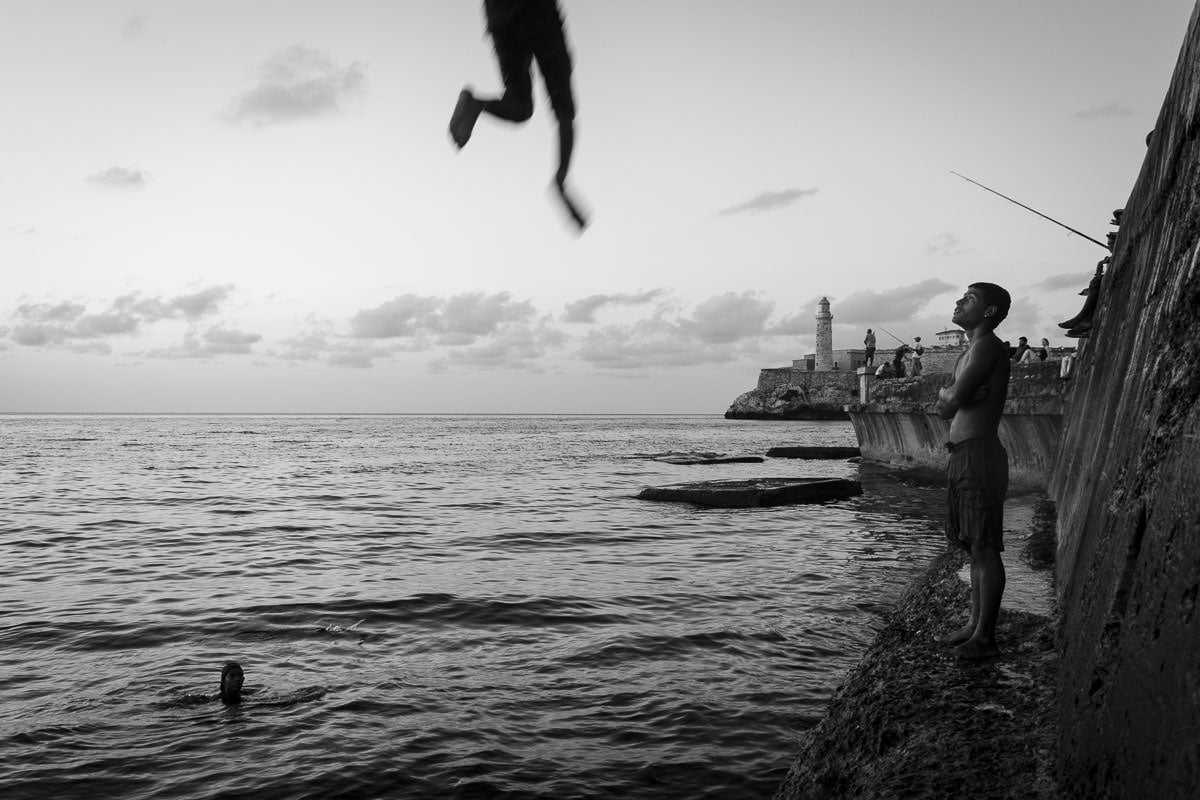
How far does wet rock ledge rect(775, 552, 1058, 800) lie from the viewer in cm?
342

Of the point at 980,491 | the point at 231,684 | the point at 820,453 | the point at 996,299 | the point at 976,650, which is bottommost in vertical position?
the point at 231,684

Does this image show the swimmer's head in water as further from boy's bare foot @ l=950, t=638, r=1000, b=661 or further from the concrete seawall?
boy's bare foot @ l=950, t=638, r=1000, b=661

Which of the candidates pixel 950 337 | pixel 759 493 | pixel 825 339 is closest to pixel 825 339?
pixel 825 339

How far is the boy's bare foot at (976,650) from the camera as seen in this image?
471 centimetres

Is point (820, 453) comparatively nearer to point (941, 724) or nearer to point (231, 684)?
point (231, 684)

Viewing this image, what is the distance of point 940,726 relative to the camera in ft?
12.9

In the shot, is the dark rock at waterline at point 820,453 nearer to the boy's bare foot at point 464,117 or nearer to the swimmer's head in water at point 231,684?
the swimmer's head in water at point 231,684

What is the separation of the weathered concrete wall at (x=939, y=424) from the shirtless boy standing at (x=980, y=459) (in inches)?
63.6

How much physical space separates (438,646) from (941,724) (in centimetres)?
599

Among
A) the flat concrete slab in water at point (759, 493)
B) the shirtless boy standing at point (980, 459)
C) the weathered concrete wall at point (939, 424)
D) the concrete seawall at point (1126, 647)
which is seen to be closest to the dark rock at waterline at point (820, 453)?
the weathered concrete wall at point (939, 424)

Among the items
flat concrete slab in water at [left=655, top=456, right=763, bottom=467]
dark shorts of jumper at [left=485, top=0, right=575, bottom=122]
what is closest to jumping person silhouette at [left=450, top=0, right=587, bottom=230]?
dark shorts of jumper at [left=485, top=0, right=575, bottom=122]

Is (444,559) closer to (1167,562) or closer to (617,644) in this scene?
(617,644)

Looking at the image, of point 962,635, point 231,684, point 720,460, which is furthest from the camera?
point 720,460

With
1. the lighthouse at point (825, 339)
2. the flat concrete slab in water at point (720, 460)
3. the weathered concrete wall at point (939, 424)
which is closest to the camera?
the weathered concrete wall at point (939, 424)
